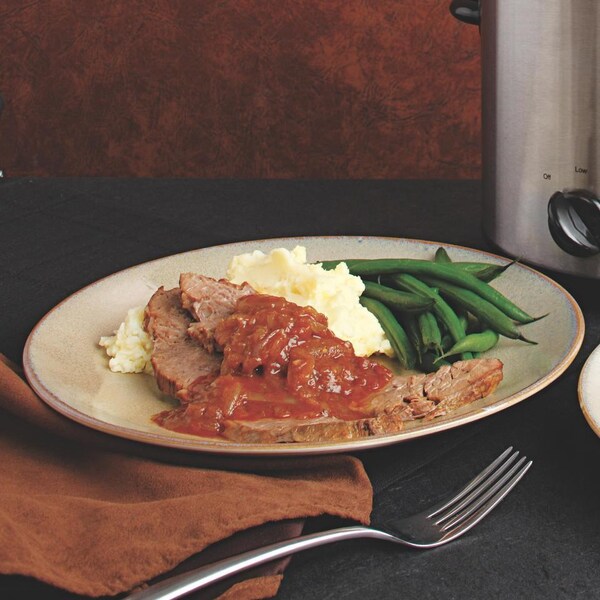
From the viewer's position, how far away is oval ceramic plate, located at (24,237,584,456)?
4.89 feet

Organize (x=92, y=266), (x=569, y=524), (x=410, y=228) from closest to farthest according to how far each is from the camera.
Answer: (x=569, y=524) < (x=92, y=266) < (x=410, y=228)

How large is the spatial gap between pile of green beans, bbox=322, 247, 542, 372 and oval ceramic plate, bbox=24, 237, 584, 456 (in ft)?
0.13

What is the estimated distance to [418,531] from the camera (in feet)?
4.41

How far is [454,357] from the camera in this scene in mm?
1954

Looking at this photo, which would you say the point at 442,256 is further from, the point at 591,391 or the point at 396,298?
the point at 591,391

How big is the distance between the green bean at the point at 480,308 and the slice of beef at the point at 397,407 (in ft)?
0.73

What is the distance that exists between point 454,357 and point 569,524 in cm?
63

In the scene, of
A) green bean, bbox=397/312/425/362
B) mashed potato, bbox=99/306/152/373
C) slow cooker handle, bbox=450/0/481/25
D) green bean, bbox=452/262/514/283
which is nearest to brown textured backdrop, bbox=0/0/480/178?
slow cooker handle, bbox=450/0/481/25

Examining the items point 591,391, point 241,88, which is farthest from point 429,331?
point 241,88

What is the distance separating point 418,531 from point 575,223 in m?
1.01

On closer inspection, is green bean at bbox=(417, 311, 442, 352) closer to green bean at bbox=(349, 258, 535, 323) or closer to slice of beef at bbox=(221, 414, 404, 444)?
green bean at bbox=(349, 258, 535, 323)

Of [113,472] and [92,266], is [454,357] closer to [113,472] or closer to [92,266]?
[113,472]

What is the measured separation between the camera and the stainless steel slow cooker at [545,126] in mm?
1998

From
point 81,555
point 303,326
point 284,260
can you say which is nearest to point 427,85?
point 284,260
